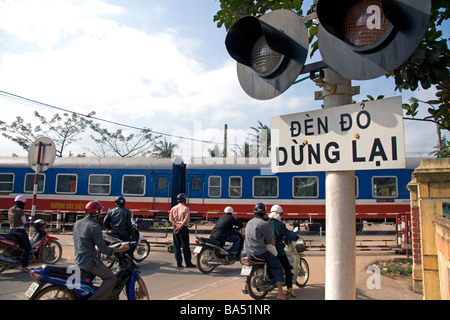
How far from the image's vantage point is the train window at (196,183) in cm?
1694

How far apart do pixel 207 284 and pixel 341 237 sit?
5512 millimetres

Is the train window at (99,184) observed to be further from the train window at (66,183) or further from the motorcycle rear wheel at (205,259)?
the motorcycle rear wheel at (205,259)

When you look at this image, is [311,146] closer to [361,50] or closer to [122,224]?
[361,50]

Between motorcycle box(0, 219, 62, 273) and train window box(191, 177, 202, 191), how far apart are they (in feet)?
26.2

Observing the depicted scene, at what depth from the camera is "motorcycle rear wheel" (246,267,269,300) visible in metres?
5.99

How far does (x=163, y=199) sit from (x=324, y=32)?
15480 millimetres

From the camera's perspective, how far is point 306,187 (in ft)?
53.3

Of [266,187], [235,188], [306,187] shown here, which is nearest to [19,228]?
[235,188]

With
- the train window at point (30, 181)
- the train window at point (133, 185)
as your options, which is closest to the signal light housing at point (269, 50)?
the train window at point (133, 185)

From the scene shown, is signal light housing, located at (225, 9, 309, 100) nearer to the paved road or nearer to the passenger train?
the paved road

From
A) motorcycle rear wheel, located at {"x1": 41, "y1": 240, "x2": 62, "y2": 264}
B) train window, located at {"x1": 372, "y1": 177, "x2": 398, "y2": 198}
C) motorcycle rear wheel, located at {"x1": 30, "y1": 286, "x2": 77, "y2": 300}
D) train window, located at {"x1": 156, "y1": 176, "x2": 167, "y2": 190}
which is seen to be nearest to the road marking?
motorcycle rear wheel, located at {"x1": 30, "y1": 286, "x2": 77, "y2": 300}

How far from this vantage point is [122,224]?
8.34m
